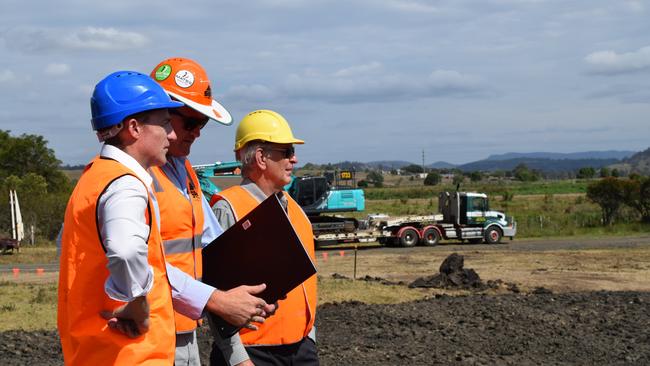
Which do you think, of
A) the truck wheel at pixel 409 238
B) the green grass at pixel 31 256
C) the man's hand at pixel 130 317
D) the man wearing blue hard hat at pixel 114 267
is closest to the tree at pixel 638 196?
the truck wheel at pixel 409 238

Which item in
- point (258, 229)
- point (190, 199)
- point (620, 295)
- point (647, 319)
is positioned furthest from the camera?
point (620, 295)

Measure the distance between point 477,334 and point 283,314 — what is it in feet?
22.6

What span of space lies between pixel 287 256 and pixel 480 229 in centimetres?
3172

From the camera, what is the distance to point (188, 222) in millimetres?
3398

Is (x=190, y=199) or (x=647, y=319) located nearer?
(x=190, y=199)

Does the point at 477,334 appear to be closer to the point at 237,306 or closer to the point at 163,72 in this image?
the point at 163,72

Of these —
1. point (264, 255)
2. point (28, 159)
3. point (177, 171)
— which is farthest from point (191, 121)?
point (28, 159)

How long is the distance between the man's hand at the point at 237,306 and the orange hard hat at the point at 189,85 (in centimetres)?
82

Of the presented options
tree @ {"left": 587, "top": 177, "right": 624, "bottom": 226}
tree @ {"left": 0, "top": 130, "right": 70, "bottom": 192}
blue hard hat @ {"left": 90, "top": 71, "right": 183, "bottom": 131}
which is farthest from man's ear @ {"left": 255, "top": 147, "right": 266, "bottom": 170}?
tree @ {"left": 0, "top": 130, "right": 70, "bottom": 192}

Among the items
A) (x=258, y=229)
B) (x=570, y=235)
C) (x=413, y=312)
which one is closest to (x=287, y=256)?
(x=258, y=229)

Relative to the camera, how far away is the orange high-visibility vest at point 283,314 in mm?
3828

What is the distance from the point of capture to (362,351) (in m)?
9.45

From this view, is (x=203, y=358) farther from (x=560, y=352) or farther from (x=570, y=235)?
(x=570, y=235)

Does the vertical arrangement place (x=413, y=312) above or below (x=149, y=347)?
below
